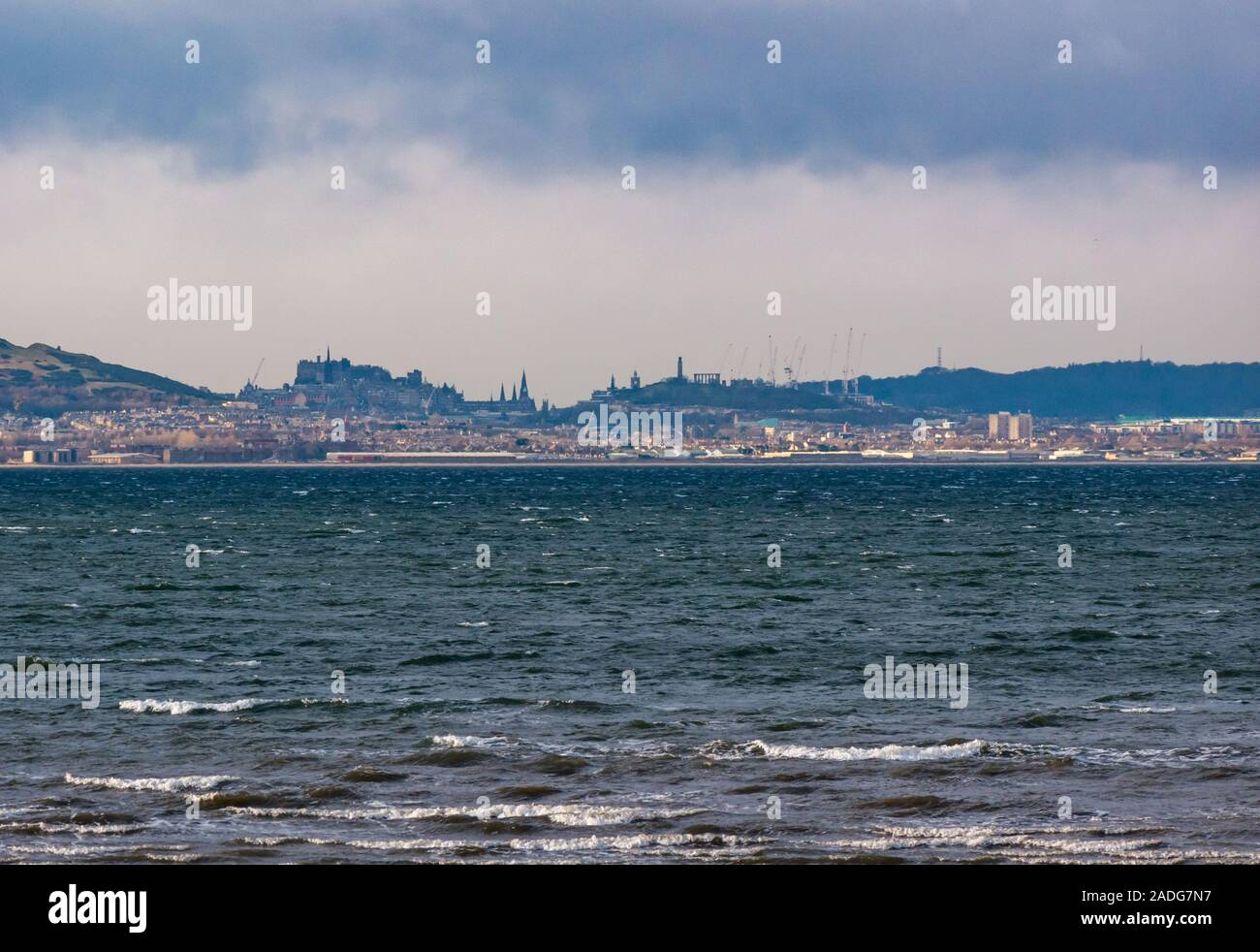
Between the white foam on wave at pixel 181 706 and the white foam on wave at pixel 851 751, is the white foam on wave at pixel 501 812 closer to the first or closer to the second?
the white foam on wave at pixel 851 751

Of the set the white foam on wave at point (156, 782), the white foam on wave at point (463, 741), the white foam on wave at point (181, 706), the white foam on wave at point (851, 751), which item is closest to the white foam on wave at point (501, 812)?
the white foam on wave at point (156, 782)

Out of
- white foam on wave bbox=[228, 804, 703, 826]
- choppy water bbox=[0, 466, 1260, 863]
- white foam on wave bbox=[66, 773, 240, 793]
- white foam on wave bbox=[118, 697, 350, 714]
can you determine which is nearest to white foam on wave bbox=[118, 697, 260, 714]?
white foam on wave bbox=[118, 697, 350, 714]

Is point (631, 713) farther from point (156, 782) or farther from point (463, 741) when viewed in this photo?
point (156, 782)

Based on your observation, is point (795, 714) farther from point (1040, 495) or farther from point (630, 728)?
point (1040, 495)

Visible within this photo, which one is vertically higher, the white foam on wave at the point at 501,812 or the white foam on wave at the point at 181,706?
the white foam on wave at the point at 501,812

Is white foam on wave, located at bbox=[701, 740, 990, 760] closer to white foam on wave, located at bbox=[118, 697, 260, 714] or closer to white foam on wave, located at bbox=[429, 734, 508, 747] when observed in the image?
white foam on wave, located at bbox=[429, 734, 508, 747]
